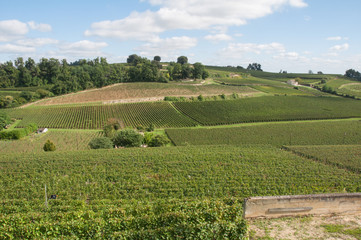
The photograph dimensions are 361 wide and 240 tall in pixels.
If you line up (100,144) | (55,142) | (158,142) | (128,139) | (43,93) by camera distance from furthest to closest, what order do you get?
(43,93), (55,142), (158,142), (128,139), (100,144)

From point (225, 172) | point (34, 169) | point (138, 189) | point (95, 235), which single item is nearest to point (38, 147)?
point (34, 169)

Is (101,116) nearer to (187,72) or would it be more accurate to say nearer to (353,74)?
(187,72)

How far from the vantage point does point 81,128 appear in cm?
5472

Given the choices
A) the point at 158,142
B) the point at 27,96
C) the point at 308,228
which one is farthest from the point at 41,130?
the point at 308,228

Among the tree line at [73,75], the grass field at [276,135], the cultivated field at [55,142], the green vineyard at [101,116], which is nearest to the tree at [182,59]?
the tree line at [73,75]

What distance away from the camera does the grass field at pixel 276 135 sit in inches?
1772

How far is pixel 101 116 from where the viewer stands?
205 ft

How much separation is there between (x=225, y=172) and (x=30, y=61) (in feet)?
362

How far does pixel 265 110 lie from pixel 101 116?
4317cm

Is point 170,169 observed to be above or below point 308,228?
below

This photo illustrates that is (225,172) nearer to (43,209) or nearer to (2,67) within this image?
(43,209)

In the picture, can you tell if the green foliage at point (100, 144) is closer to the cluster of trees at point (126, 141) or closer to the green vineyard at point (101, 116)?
the cluster of trees at point (126, 141)

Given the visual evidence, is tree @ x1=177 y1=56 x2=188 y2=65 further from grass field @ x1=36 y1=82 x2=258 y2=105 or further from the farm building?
the farm building

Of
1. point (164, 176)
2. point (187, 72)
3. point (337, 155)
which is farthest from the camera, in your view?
point (187, 72)
